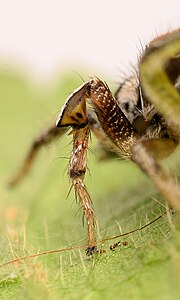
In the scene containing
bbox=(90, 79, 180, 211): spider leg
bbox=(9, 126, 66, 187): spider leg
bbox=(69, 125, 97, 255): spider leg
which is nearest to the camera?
bbox=(69, 125, 97, 255): spider leg

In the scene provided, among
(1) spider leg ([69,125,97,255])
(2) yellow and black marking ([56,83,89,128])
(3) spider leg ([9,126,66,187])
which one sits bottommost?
(1) spider leg ([69,125,97,255])

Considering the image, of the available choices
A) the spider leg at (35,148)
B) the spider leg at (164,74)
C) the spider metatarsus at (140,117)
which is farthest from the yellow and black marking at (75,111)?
the spider leg at (35,148)

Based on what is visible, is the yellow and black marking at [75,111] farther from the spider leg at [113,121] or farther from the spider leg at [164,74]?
the spider leg at [164,74]

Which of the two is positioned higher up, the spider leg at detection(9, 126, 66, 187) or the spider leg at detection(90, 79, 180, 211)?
the spider leg at detection(9, 126, 66, 187)

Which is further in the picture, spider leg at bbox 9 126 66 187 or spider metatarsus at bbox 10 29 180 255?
spider leg at bbox 9 126 66 187

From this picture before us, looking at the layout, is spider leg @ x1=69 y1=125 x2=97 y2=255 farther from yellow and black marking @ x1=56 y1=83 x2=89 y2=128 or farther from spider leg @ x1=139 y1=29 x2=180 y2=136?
spider leg @ x1=139 y1=29 x2=180 y2=136

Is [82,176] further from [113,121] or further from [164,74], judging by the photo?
[164,74]

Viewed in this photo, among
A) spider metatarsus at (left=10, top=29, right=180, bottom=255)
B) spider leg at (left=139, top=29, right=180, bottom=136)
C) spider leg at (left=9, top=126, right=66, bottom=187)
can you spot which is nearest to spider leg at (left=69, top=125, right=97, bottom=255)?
spider metatarsus at (left=10, top=29, right=180, bottom=255)

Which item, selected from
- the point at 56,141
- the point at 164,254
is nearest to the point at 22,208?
the point at 56,141

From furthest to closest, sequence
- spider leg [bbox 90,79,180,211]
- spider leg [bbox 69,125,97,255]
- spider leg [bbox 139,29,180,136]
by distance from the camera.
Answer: spider leg [bbox 90,79,180,211] → spider leg [bbox 69,125,97,255] → spider leg [bbox 139,29,180,136]
